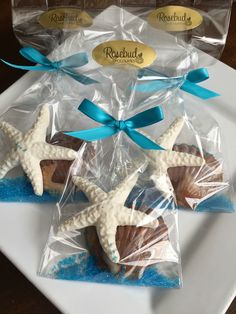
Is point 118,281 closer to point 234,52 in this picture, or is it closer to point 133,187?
point 133,187

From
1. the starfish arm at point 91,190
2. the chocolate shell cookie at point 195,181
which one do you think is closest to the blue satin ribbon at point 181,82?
the chocolate shell cookie at point 195,181

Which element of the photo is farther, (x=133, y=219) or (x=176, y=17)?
(x=176, y=17)

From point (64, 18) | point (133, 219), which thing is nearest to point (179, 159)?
point (133, 219)

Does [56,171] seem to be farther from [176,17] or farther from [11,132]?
[176,17]

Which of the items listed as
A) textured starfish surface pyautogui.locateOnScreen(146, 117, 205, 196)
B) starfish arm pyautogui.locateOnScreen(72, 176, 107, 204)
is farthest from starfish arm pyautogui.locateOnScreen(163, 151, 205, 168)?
starfish arm pyautogui.locateOnScreen(72, 176, 107, 204)

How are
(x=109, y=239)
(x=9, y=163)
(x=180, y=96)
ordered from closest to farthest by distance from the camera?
(x=109, y=239)
(x=9, y=163)
(x=180, y=96)

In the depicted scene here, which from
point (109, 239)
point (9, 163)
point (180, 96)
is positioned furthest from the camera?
point (180, 96)

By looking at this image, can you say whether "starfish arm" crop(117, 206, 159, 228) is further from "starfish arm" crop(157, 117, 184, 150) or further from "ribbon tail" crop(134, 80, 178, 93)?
"ribbon tail" crop(134, 80, 178, 93)
